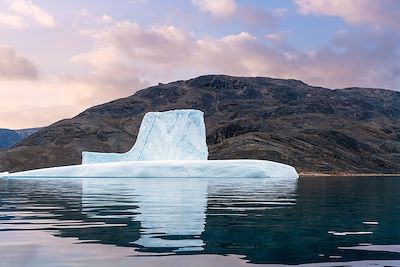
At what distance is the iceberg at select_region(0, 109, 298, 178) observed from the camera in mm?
69688

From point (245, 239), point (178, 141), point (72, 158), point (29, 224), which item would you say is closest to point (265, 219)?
point (245, 239)

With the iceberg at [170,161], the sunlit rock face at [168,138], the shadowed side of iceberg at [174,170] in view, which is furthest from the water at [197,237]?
the sunlit rock face at [168,138]

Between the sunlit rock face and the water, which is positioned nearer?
the water

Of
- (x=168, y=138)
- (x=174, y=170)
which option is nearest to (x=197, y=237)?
(x=174, y=170)

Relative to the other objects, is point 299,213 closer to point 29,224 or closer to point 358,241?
point 358,241

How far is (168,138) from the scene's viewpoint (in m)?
84.5

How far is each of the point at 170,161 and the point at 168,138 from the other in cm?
1395

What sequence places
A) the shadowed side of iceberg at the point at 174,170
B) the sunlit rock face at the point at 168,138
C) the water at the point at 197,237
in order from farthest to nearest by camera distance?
the sunlit rock face at the point at 168,138, the shadowed side of iceberg at the point at 174,170, the water at the point at 197,237

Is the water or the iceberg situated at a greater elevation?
the iceberg

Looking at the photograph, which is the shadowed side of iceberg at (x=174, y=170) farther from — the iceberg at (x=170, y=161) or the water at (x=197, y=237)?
the water at (x=197, y=237)

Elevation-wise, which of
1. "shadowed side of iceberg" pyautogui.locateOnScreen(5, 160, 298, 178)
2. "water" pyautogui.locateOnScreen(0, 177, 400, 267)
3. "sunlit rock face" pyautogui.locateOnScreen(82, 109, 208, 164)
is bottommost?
"water" pyautogui.locateOnScreen(0, 177, 400, 267)

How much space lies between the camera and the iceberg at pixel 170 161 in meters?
69.7

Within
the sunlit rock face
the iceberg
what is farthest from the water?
the sunlit rock face

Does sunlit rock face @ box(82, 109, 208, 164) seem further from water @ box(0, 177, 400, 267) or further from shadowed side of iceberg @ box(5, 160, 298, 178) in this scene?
water @ box(0, 177, 400, 267)
